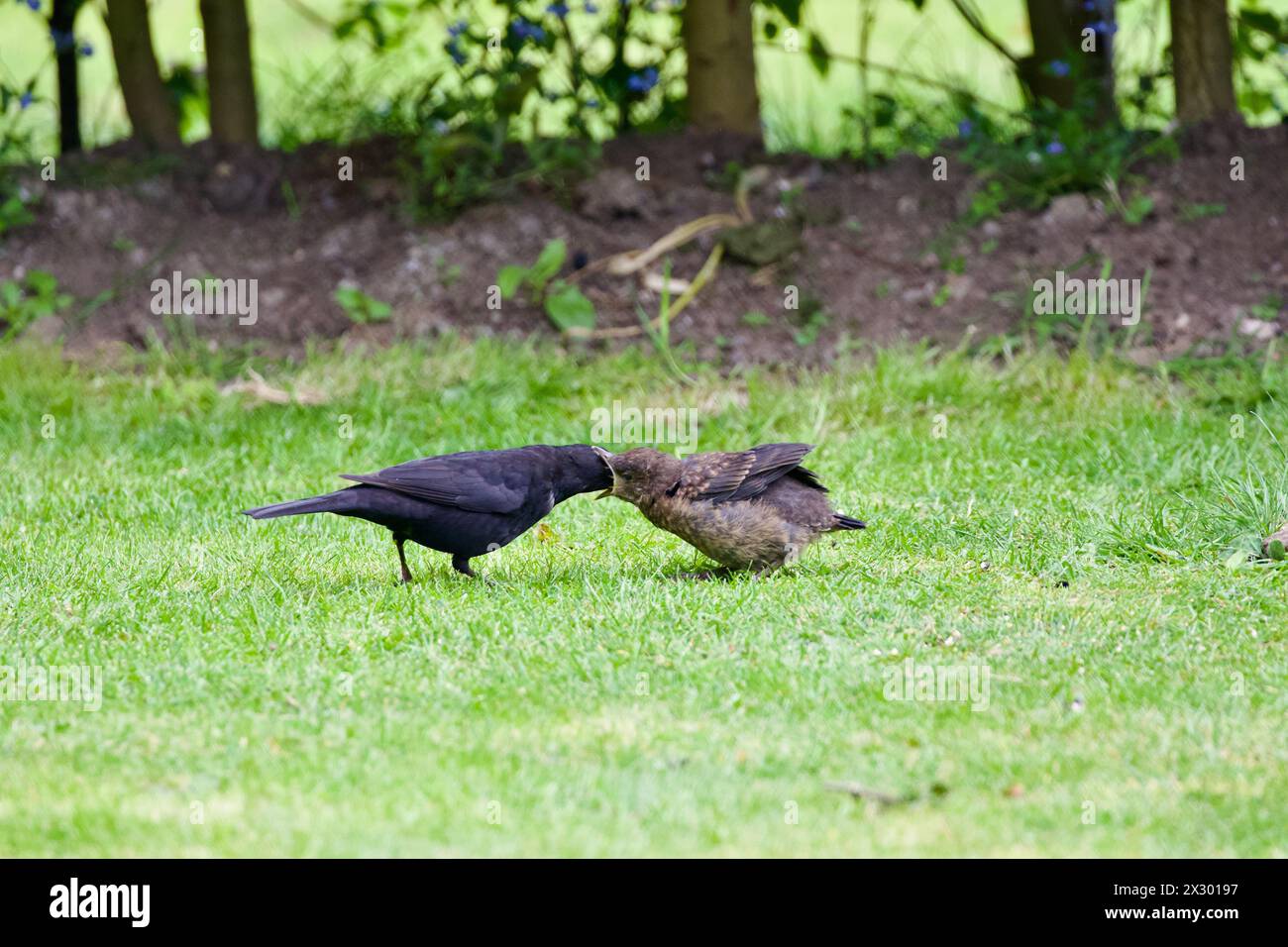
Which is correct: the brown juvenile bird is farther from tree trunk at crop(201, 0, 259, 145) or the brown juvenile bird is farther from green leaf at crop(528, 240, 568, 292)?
tree trunk at crop(201, 0, 259, 145)

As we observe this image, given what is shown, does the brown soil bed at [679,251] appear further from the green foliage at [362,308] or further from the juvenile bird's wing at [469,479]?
the juvenile bird's wing at [469,479]

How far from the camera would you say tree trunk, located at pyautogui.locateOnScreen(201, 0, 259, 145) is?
9.91 meters

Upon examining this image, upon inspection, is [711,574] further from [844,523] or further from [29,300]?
[29,300]

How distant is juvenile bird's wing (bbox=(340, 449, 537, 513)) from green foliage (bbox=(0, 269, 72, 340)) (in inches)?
159

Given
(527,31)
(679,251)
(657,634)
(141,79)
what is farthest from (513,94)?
(657,634)

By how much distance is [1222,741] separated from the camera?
423 cm

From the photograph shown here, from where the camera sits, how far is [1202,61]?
375 inches

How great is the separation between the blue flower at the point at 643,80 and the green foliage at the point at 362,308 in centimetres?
233

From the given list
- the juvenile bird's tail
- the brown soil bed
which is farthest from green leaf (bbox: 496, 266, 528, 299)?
the juvenile bird's tail

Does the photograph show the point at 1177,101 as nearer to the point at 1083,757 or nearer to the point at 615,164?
the point at 615,164

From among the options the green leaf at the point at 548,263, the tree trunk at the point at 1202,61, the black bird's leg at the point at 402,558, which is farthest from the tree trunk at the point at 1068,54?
the black bird's leg at the point at 402,558
